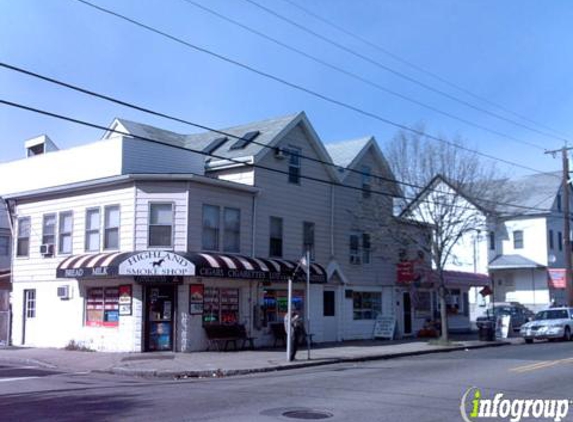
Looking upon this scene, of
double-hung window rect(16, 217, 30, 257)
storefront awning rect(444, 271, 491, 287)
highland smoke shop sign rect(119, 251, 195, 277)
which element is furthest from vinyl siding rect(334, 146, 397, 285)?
double-hung window rect(16, 217, 30, 257)

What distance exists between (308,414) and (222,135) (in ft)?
69.8

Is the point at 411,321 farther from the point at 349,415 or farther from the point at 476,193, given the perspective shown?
the point at 349,415

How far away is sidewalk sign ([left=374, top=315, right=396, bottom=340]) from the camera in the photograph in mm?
31109

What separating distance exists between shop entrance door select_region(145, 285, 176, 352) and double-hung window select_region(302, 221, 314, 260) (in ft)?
23.9

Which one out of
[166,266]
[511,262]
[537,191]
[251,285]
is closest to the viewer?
[166,266]

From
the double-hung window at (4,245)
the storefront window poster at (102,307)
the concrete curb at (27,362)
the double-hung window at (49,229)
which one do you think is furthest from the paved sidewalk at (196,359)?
the double-hung window at (4,245)

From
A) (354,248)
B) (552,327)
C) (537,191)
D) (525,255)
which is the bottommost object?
(552,327)

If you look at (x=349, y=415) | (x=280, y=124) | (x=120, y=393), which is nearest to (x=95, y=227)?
(x=280, y=124)

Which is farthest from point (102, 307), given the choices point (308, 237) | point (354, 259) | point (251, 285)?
point (354, 259)

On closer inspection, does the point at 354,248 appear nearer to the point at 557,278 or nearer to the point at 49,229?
the point at 49,229

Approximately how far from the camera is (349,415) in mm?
10547

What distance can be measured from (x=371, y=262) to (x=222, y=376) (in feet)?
51.9

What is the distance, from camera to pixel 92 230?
24703 mm

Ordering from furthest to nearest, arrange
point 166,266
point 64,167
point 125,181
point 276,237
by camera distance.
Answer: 1. point 276,237
2. point 64,167
3. point 125,181
4. point 166,266
